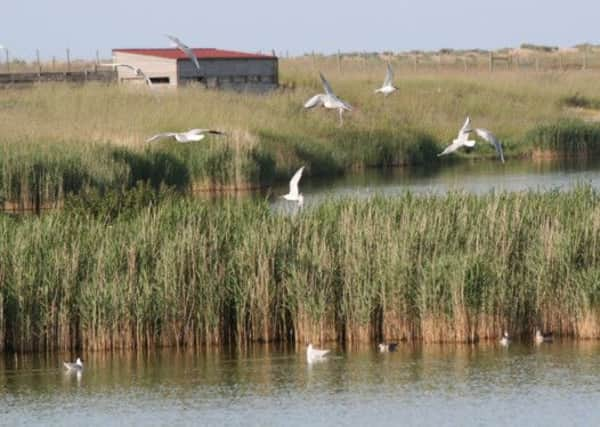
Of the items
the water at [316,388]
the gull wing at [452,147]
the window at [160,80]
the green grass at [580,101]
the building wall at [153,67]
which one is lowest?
the water at [316,388]

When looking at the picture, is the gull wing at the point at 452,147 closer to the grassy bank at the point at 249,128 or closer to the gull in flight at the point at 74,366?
the grassy bank at the point at 249,128

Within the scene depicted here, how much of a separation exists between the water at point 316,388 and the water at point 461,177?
13142 millimetres

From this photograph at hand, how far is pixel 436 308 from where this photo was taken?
15.2 m

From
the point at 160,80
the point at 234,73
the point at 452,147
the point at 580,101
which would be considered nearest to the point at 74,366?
the point at 452,147

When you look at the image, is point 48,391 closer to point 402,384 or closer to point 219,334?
point 219,334

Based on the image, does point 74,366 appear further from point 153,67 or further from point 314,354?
point 153,67

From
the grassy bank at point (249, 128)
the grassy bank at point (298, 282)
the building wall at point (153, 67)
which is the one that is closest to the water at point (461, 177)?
the grassy bank at point (249, 128)

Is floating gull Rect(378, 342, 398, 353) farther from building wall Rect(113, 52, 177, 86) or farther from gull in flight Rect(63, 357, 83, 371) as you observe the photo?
building wall Rect(113, 52, 177, 86)

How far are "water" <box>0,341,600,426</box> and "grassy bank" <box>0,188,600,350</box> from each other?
0.88 ft

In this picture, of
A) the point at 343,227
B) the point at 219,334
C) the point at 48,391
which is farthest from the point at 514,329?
the point at 48,391

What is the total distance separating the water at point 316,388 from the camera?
13.2 metres

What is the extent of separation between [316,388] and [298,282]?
1.47 metres

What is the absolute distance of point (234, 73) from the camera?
156 ft

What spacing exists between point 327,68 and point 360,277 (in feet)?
154
